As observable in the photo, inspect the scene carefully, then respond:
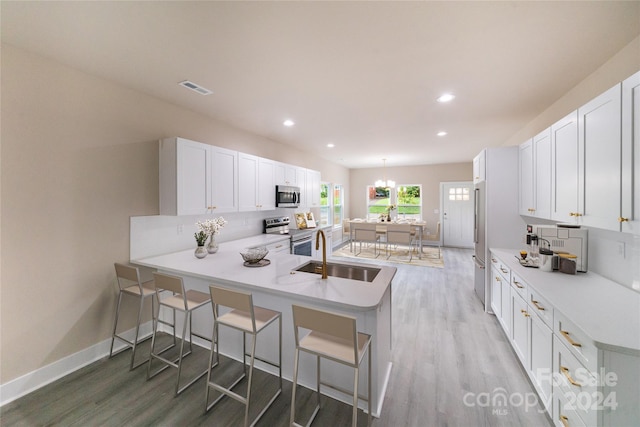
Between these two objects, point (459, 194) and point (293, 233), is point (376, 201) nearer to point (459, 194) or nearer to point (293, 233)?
point (459, 194)

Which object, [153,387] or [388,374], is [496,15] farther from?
[153,387]

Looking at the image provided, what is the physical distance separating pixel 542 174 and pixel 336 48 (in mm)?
2332

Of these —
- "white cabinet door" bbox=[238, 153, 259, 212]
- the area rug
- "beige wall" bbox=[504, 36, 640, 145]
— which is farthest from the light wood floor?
the area rug

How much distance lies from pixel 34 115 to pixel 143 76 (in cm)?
89

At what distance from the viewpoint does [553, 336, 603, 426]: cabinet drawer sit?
1.20m

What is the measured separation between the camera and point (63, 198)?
215cm

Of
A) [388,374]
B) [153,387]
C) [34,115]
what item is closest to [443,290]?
[388,374]

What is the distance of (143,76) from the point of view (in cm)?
235

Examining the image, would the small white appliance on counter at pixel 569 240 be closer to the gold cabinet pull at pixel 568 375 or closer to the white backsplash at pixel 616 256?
the white backsplash at pixel 616 256

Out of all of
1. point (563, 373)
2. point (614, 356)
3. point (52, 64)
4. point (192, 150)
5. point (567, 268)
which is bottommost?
point (563, 373)

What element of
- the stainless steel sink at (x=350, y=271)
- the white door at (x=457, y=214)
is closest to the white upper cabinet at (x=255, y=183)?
the stainless steel sink at (x=350, y=271)

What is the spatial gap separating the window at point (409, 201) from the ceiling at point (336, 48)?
532cm

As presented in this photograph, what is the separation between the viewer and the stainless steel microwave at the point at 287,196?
4.41 m

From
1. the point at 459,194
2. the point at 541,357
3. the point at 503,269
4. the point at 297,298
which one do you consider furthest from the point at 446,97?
the point at 459,194
